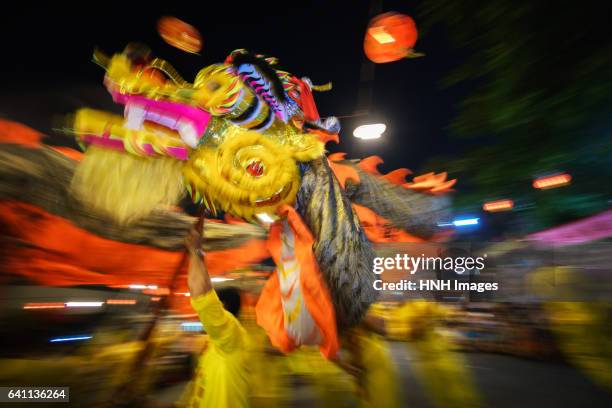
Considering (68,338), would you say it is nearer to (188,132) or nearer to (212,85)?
(188,132)

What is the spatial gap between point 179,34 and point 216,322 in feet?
5.12

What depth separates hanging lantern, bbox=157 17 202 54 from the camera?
214 cm

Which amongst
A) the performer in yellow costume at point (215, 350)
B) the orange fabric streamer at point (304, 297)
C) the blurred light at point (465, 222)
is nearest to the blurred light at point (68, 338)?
the performer in yellow costume at point (215, 350)

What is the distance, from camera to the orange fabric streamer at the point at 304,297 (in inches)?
77.1

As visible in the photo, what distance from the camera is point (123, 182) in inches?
68.8

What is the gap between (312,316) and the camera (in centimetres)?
198

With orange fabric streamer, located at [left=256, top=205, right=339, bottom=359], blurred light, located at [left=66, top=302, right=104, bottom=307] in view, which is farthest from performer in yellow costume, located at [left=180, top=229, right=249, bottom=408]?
blurred light, located at [left=66, top=302, right=104, bottom=307]

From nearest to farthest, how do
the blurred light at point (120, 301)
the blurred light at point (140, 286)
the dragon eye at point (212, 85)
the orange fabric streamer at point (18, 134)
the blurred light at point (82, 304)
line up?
the orange fabric streamer at point (18, 134) < the dragon eye at point (212, 85) < the blurred light at point (140, 286) < the blurred light at point (120, 301) < the blurred light at point (82, 304)

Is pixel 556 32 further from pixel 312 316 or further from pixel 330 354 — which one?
pixel 330 354

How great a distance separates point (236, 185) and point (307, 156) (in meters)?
0.39

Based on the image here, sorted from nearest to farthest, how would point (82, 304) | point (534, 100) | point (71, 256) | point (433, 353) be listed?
point (534, 100) → point (71, 256) → point (433, 353) → point (82, 304)

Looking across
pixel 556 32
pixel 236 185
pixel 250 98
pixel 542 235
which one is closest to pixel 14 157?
pixel 236 185

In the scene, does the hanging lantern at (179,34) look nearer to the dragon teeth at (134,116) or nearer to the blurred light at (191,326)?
the dragon teeth at (134,116)

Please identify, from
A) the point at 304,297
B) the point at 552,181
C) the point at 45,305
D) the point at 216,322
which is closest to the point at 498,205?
the point at 552,181
